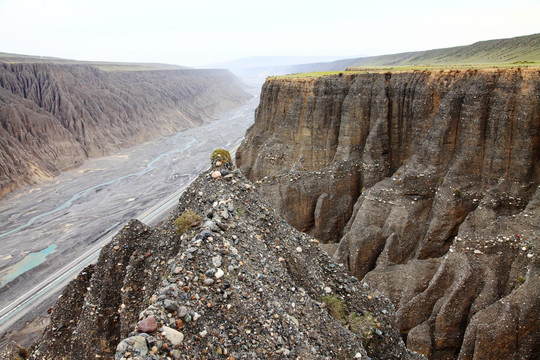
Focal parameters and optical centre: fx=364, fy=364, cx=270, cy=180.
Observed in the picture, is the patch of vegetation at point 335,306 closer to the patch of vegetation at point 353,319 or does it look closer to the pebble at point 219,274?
the patch of vegetation at point 353,319

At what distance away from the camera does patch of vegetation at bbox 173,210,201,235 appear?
9656 mm

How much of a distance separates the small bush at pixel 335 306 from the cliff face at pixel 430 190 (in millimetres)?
9103

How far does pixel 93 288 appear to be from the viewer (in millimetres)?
11047

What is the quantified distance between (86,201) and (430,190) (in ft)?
168

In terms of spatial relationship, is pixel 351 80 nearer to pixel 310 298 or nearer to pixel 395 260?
pixel 395 260

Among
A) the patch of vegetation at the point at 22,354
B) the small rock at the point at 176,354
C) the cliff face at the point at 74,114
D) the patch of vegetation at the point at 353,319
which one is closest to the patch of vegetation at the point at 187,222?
the small rock at the point at 176,354

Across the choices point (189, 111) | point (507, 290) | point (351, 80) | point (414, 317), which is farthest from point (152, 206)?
point (189, 111)

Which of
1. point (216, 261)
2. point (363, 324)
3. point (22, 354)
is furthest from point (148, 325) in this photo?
point (22, 354)

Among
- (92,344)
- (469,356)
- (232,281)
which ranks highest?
(232,281)

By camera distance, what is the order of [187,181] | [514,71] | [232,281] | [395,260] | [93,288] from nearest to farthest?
1. [232,281]
2. [93,288]
3. [514,71]
4. [395,260]
5. [187,181]

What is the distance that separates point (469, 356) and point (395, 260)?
6.89 metres

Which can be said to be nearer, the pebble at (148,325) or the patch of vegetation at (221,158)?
the pebble at (148,325)

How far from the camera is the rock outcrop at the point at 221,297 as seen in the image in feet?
23.0

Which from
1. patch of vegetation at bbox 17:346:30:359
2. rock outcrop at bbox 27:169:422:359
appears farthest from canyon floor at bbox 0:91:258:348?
rock outcrop at bbox 27:169:422:359
